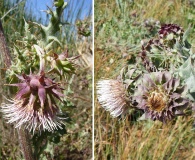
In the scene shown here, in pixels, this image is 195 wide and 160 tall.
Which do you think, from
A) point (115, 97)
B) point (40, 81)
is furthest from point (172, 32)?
point (40, 81)

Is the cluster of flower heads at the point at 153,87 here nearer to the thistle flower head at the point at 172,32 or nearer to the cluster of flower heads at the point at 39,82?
the thistle flower head at the point at 172,32

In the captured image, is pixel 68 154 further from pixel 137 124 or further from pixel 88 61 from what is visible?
pixel 88 61

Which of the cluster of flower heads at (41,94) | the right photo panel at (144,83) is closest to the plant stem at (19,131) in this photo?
the cluster of flower heads at (41,94)

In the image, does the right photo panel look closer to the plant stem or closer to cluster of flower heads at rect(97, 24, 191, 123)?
cluster of flower heads at rect(97, 24, 191, 123)

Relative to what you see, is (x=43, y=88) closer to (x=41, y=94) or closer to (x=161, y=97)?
(x=41, y=94)

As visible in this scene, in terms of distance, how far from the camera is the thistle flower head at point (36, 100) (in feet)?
2.55

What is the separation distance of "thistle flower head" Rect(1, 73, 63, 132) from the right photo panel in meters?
0.21

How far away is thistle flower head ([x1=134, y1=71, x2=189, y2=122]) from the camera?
78 centimetres

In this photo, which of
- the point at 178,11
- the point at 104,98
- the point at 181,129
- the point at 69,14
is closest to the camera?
the point at 104,98

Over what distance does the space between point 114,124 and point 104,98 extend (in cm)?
99

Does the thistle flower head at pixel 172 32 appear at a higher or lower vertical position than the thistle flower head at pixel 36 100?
higher

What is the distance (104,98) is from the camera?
1.07 metres

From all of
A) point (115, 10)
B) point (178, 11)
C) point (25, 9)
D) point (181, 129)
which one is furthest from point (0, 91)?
point (178, 11)

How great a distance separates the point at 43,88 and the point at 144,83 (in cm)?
25
